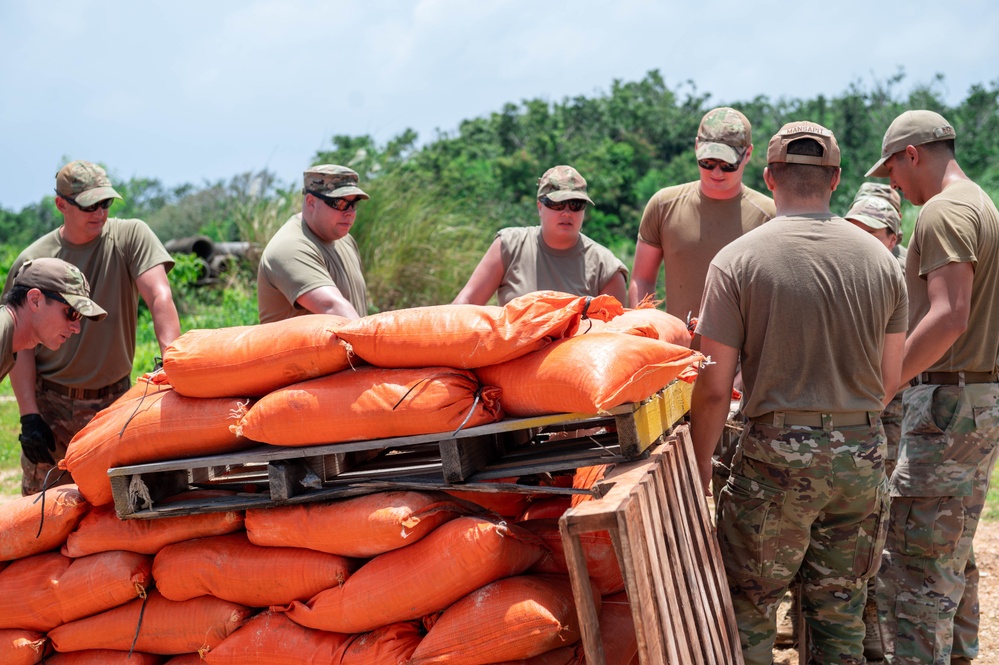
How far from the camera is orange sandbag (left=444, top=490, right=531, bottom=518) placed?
3.01 metres

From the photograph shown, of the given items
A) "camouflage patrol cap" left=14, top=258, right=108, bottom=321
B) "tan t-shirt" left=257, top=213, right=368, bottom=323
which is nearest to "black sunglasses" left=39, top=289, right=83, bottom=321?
"camouflage patrol cap" left=14, top=258, right=108, bottom=321

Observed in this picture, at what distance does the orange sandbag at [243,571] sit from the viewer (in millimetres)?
2869

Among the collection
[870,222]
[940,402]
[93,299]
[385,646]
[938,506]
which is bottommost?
[938,506]

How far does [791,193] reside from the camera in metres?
3.16

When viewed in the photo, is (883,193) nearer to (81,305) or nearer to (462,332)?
(462,332)

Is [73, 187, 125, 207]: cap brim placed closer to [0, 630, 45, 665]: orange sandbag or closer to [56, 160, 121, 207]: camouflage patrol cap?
[56, 160, 121, 207]: camouflage patrol cap

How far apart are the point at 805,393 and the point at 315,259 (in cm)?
244

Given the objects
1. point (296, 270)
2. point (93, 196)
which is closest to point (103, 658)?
point (296, 270)

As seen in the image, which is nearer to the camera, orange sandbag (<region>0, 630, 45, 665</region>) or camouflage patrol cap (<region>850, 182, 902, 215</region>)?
orange sandbag (<region>0, 630, 45, 665</region>)

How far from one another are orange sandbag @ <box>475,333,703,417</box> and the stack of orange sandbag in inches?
16.0

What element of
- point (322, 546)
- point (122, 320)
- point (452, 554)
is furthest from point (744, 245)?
point (122, 320)

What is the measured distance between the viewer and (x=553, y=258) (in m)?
4.93

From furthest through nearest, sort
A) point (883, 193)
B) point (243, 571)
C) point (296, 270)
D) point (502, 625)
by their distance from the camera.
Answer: point (883, 193), point (296, 270), point (243, 571), point (502, 625)

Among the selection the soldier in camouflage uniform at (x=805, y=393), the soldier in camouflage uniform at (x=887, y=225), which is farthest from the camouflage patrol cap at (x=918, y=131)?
the soldier in camouflage uniform at (x=805, y=393)
